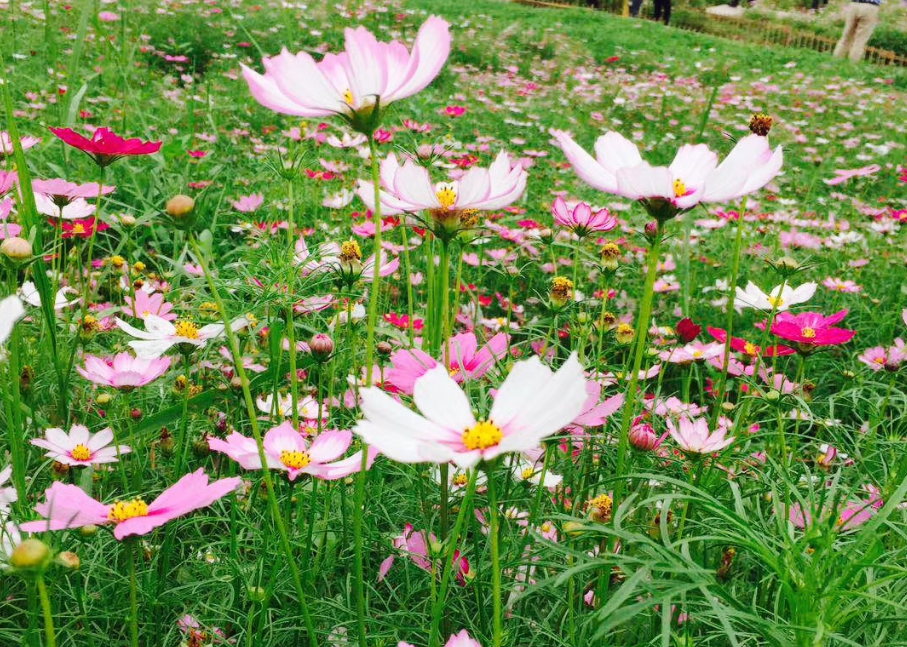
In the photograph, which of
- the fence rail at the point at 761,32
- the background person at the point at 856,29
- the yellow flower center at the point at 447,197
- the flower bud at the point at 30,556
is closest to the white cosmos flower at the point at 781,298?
the yellow flower center at the point at 447,197

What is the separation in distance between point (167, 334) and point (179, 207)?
0.34 meters

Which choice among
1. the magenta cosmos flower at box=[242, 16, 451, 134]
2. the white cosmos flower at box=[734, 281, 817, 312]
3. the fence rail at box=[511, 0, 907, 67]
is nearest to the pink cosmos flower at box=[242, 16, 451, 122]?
the magenta cosmos flower at box=[242, 16, 451, 134]

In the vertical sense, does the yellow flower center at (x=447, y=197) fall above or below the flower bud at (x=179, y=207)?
below

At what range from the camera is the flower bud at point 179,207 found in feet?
1.44

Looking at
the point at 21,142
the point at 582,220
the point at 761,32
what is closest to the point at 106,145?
the point at 21,142

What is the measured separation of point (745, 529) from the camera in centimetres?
49

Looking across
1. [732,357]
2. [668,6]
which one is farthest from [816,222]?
[668,6]

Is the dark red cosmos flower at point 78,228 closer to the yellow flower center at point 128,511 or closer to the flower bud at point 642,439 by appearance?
the yellow flower center at point 128,511

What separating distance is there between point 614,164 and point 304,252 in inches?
17.3

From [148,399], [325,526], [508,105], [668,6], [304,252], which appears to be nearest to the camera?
[325,526]

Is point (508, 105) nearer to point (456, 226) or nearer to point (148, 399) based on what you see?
point (148, 399)

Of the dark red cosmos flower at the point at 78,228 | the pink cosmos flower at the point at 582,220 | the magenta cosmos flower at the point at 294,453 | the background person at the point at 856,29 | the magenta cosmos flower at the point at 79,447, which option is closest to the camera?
the magenta cosmos flower at the point at 294,453

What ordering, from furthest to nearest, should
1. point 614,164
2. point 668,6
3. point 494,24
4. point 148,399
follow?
point 668,6 < point 494,24 < point 148,399 < point 614,164

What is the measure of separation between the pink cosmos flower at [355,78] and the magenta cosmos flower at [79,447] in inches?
16.0
